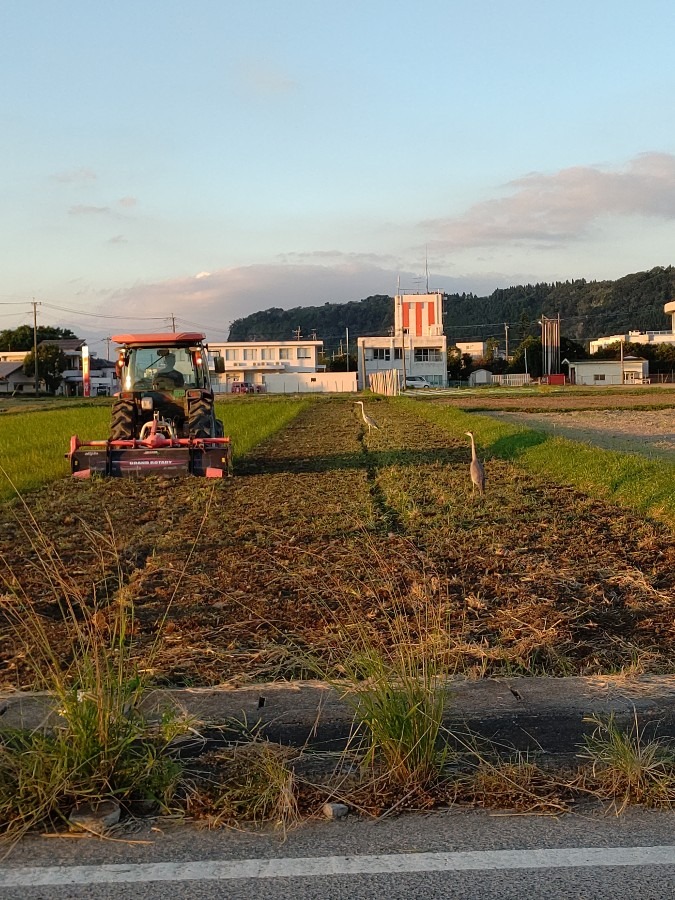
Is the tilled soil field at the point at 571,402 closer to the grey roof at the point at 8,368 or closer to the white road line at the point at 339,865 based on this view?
the white road line at the point at 339,865

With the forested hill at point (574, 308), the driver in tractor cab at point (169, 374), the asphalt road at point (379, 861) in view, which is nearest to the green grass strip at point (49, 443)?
the driver in tractor cab at point (169, 374)

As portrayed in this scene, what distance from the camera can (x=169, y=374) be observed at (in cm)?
1653

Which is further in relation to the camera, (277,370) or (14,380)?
(277,370)

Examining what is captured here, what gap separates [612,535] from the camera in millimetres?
9633

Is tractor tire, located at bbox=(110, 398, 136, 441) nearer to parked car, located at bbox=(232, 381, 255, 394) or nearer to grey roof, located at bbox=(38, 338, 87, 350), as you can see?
parked car, located at bbox=(232, 381, 255, 394)

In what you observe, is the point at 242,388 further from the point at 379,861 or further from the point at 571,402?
the point at 379,861

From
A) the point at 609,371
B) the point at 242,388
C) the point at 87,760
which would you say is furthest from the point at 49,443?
the point at 609,371

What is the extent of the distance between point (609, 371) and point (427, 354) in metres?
20.1

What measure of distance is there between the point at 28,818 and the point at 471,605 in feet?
12.6

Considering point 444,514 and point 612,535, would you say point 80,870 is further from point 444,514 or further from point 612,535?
point 444,514

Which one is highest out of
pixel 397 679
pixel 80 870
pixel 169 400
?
pixel 169 400

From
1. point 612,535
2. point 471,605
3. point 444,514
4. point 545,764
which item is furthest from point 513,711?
point 444,514

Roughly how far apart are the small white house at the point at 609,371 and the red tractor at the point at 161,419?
84647 millimetres

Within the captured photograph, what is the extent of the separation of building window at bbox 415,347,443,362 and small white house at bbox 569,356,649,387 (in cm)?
1478
